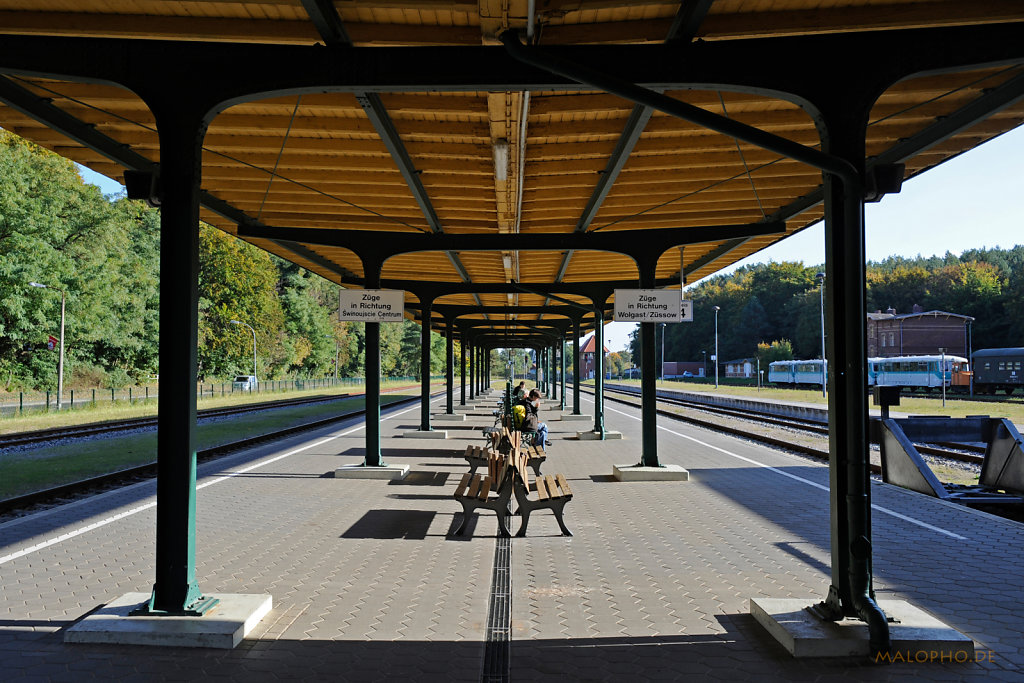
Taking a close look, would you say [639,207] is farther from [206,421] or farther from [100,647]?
[206,421]

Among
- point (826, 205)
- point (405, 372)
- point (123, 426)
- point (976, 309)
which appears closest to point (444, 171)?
point (826, 205)

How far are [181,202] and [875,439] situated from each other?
10.5 meters

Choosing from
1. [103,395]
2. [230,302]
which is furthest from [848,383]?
[230,302]

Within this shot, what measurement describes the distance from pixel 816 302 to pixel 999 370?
5170 cm

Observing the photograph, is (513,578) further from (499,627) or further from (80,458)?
(80,458)

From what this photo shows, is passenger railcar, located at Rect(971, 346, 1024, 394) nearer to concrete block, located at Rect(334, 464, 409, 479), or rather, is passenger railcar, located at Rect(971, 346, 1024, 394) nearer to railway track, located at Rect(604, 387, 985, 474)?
railway track, located at Rect(604, 387, 985, 474)

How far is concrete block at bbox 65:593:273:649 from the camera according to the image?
4719 millimetres

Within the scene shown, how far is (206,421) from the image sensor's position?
87.0ft

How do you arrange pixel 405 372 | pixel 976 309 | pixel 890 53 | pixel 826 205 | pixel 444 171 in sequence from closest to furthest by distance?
1. pixel 890 53
2. pixel 826 205
3. pixel 444 171
4. pixel 976 309
5. pixel 405 372

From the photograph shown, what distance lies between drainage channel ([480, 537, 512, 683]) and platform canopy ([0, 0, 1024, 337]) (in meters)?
3.56

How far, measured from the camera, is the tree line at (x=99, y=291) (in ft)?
118

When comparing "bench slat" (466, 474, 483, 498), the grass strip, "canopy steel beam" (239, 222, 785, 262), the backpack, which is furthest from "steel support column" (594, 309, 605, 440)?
"bench slat" (466, 474, 483, 498)

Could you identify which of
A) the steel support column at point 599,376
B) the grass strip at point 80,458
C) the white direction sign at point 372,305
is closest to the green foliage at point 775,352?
the steel support column at point 599,376

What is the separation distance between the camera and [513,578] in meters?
6.30
